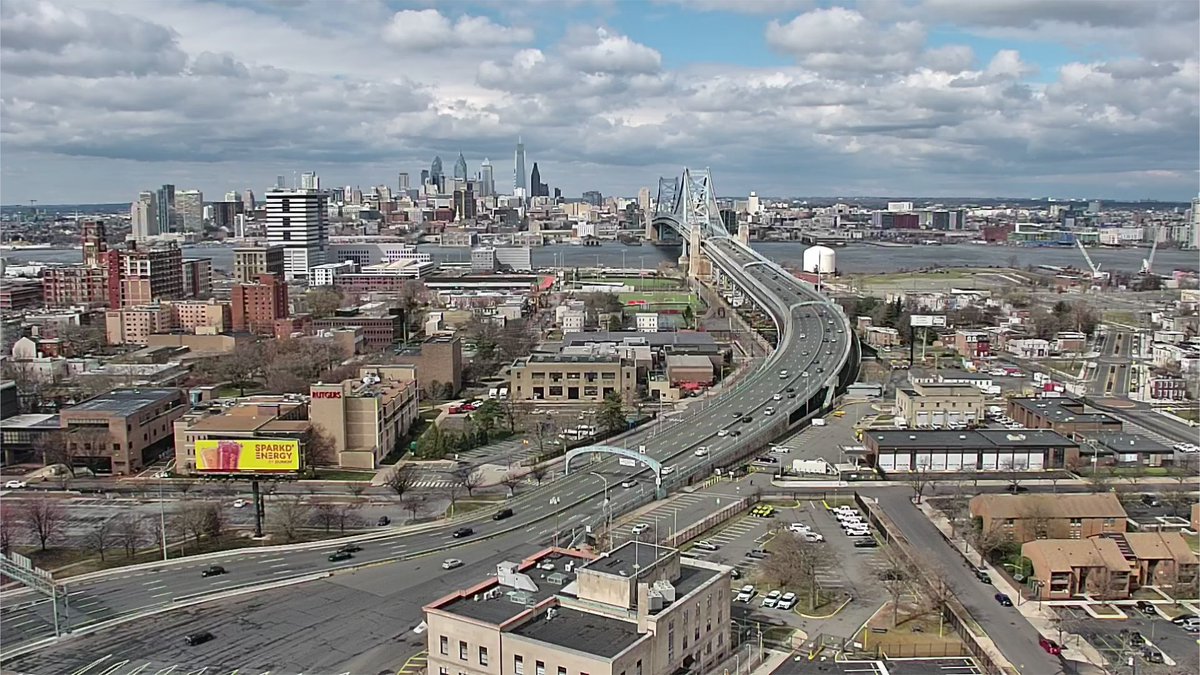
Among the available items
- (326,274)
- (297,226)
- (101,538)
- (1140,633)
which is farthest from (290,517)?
(297,226)

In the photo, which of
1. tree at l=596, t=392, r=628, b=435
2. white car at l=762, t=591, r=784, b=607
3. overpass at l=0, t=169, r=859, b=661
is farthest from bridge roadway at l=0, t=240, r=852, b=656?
white car at l=762, t=591, r=784, b=607

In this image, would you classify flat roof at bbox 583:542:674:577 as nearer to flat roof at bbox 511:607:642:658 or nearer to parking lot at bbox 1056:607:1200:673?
flat roof at bbox 511:607:642:658

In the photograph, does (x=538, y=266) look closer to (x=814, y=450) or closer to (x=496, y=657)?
(x=814, y=450)

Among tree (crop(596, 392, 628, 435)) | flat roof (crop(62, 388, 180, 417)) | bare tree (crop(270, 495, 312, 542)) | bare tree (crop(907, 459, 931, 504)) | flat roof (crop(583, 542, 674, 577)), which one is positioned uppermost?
flat roof (crop(583, 542, 674, 577))

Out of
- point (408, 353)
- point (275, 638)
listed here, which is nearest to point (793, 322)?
point (408, 353)

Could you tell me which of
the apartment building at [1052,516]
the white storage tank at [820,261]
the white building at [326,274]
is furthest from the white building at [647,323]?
the white storage tank at [820,261]

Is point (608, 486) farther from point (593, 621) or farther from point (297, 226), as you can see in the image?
point (297, 226)

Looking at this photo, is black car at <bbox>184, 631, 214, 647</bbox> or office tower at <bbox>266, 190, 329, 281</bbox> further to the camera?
office tower at <bbox>266, 190, 329, 281</bbox>
